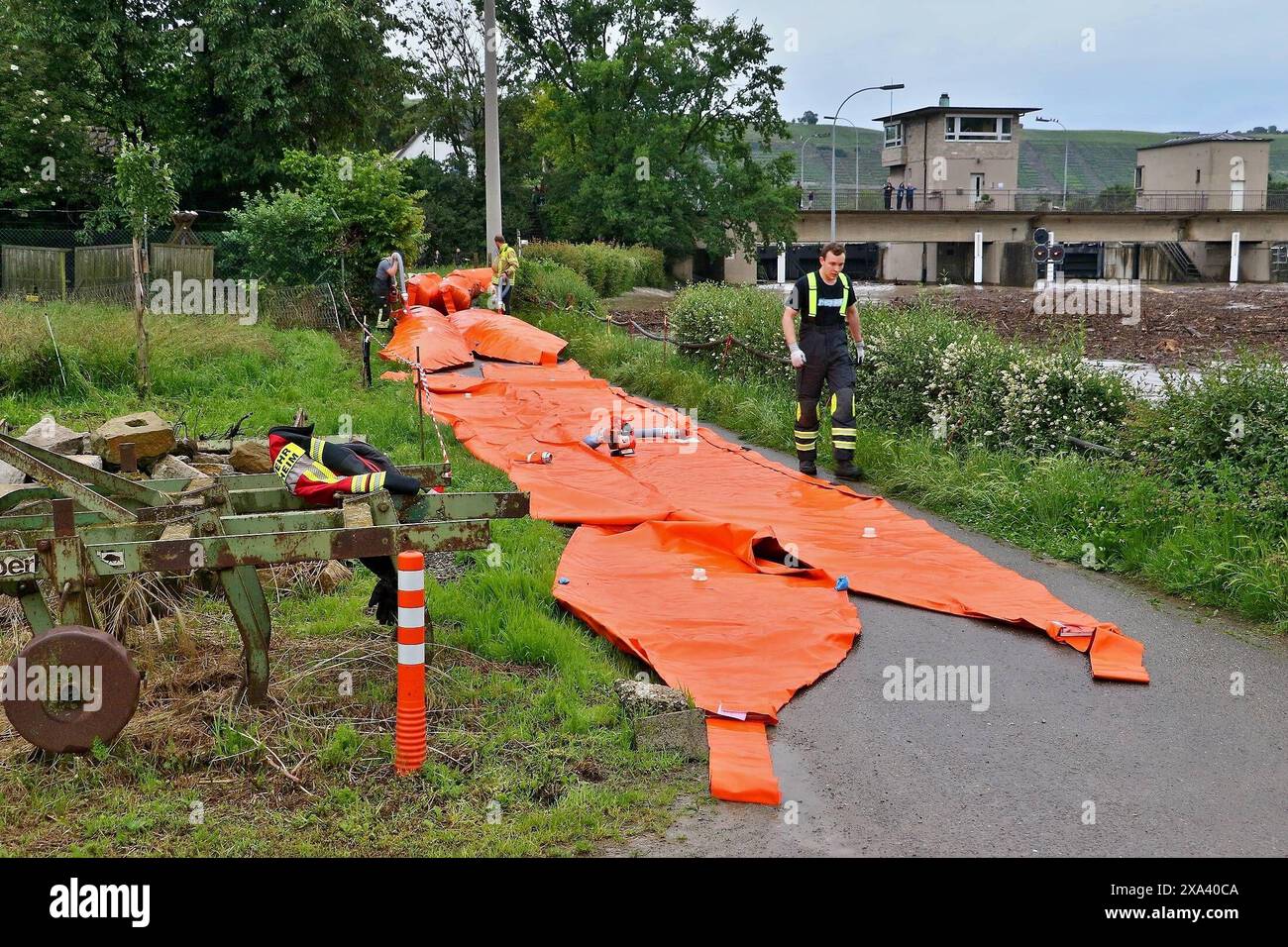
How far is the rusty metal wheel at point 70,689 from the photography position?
5270 millimetres

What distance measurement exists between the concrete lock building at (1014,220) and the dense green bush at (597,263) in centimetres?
1672

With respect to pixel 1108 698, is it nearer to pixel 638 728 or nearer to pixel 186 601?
pixel 638 728

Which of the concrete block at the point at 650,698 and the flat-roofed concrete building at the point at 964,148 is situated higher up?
the flat-roofed concrete building at the point at 964,148

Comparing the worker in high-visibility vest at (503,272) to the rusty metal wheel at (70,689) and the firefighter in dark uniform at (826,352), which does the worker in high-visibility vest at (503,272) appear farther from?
the rusty metal wheel at (70,689)

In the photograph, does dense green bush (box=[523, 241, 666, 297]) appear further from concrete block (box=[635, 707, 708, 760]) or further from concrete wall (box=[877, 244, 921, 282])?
concrete wall (box=[877, 244, 921, 282])

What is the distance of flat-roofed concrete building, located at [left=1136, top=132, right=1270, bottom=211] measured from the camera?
274ft

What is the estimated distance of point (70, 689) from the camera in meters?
5.34

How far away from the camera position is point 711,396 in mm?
16344

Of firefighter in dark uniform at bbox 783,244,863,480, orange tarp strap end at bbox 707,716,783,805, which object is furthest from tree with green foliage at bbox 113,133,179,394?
orange tarp strap end at bbox 707,716,783,805

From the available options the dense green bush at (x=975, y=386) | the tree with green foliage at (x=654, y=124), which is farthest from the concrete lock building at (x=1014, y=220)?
the dense green bush at (x=975, y=386)

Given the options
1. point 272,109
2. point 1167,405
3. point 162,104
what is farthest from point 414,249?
point 1167,405

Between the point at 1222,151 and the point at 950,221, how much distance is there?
28386 mm

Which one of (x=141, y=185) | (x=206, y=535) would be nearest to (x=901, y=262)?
(x=141, y=185)

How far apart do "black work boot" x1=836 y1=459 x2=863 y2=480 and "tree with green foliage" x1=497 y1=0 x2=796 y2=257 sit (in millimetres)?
39012
